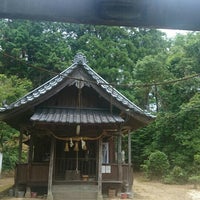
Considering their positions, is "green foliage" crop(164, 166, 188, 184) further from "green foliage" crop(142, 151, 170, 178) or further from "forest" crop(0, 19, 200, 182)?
"green foliage" crop(142, 151, 170, 178)

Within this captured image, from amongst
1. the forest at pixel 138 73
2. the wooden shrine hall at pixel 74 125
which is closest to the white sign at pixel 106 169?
the wooden shrine hall at pixel 74 125

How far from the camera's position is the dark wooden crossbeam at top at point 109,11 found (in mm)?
2760

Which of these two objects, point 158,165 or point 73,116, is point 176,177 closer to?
point 158,165

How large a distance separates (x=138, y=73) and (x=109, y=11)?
2743 cm

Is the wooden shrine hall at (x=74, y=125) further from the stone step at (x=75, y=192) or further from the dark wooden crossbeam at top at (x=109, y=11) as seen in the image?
the dark wooden crossbeam at top at (x=109, y=11)

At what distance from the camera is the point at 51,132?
14.4m

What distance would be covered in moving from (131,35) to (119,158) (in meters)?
26.6

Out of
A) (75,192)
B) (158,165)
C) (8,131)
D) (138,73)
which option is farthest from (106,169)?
(138,73)

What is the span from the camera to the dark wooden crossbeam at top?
276cm

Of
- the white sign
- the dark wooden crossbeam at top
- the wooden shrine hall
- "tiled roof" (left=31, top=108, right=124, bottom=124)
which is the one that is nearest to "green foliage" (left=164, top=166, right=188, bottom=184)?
the wooden shrine hall

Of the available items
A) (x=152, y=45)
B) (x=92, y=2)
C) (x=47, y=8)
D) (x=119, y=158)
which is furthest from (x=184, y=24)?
(x=152, y=45)

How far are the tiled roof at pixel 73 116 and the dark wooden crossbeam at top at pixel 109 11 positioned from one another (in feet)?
35.2

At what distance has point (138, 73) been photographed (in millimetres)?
29953

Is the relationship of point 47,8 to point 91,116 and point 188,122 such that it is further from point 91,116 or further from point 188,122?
point 188,122
